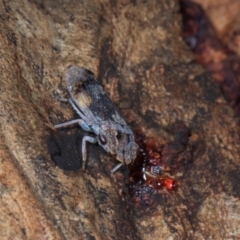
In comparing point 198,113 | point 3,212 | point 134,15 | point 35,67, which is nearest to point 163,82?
point 198,113

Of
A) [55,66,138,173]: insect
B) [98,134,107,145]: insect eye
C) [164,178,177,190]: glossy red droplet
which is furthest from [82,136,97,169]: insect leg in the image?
[164,178,177,190]: glossy red droplet

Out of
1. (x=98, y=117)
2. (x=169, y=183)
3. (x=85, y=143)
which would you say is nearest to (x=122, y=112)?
(x=98, y=117)

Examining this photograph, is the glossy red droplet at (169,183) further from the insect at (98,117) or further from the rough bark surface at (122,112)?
the insect at (98,117)

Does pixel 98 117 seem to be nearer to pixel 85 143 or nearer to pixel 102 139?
pixel 102 139

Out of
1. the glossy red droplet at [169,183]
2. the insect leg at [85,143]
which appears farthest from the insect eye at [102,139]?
the glossy red droplet at [169,183]

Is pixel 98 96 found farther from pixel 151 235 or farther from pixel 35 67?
pixel 151 235

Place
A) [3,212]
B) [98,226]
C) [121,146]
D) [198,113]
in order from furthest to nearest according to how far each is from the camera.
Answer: [198,113], [121,146], [98,226], [3,212]
